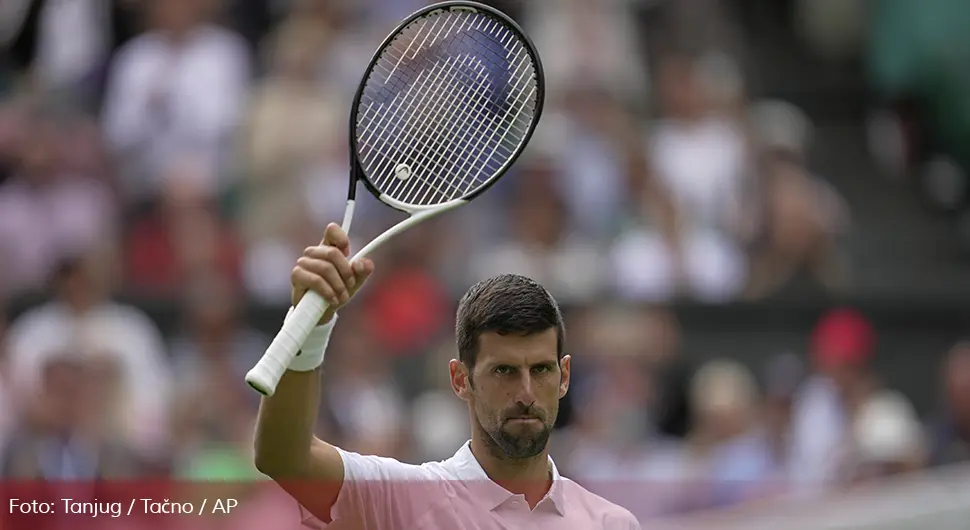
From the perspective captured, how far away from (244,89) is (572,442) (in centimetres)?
323

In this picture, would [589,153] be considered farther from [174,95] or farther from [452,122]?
[452,122]

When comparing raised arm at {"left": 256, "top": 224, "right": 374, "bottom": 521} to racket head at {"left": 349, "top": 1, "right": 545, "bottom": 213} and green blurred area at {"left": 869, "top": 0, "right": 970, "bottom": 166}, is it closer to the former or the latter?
racket head at {"left": 349, "top": 1, "right": 545, "bottom": 213}

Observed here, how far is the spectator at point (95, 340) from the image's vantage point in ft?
25.9

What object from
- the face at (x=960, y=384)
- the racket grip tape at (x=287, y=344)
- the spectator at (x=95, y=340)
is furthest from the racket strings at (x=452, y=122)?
the face at (x=960, y=384)

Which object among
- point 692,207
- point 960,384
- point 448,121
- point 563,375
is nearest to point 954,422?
point 960,384

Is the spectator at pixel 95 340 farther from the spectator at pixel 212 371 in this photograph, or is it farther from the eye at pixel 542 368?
the eye at pixel 542 368

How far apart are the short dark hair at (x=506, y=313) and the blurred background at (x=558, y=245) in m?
3.30

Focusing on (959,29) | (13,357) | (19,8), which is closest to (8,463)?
(13,357)

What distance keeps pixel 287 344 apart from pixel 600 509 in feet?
2.40

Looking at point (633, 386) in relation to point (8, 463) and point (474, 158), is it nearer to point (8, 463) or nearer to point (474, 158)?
point (8, 463)

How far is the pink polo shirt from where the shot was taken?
328 centimetres

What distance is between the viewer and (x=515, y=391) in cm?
328

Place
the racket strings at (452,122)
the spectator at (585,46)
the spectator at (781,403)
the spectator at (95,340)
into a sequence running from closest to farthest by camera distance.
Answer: the racket strings at (452,122) < the spectator at (95,340) < the spectator at (781,403) < the spectator at (585,46)

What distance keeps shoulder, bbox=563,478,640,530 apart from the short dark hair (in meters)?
0.30
